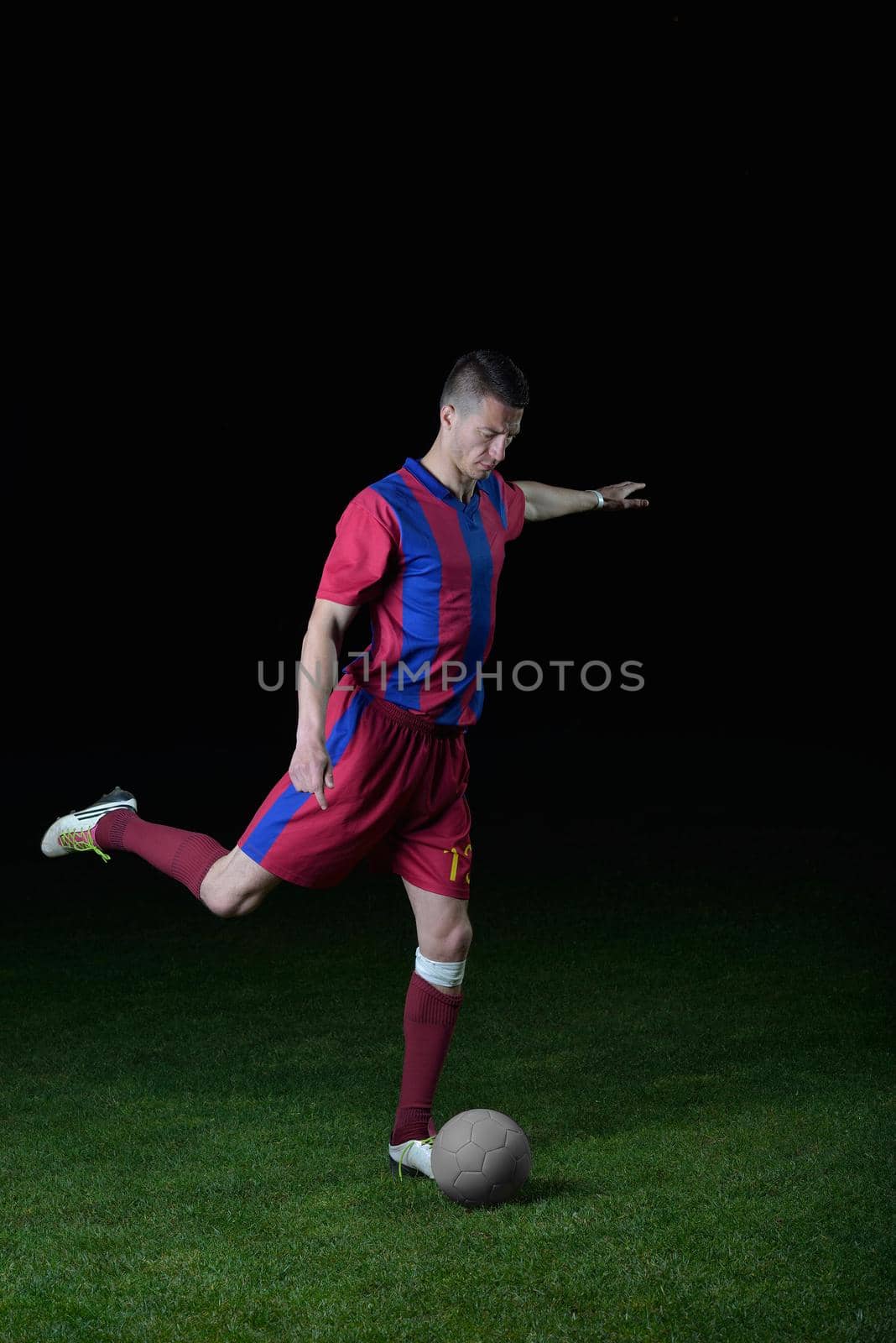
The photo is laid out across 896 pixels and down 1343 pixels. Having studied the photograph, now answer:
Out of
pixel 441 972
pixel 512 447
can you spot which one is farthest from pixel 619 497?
pixel 512 447

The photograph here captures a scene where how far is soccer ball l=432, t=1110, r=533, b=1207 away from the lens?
2.36 metres

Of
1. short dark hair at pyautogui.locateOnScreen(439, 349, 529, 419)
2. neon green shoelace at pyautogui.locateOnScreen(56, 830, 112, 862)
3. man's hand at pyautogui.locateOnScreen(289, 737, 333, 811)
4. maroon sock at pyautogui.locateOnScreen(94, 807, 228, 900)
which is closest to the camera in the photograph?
man's hand at pyautogui.locateOnScreen(289, 737, 333, 811)

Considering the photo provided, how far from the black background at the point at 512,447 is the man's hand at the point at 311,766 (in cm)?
575

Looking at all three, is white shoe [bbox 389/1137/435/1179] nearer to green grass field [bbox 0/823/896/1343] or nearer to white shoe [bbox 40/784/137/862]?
green grass field [bbox 0/823/896/1343]

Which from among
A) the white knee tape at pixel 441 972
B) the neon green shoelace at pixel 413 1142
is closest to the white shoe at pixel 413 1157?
the neon green shoelace at pixel 413 1142

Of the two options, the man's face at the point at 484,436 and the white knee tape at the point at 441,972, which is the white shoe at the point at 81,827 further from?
the man's face at the point at 484,436

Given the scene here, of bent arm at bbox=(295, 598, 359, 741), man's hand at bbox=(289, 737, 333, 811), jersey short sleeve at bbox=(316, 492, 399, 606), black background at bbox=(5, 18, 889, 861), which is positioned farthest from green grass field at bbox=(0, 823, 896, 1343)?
black background at bbox=(5, 18, 889, 861)

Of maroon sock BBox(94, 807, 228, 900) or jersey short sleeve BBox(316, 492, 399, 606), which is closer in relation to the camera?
jersey short sleeve BBox(316, 492, 399, 606)

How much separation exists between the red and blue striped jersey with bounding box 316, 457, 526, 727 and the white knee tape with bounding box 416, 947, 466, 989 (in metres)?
0.46

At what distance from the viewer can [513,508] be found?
2.77 meters

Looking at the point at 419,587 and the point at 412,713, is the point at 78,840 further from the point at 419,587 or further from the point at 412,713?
the point at 419,587

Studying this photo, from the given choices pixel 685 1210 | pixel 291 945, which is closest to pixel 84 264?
pixel 291 945

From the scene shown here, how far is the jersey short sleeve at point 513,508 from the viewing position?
8.96ft

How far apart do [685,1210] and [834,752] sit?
22.3 feet
